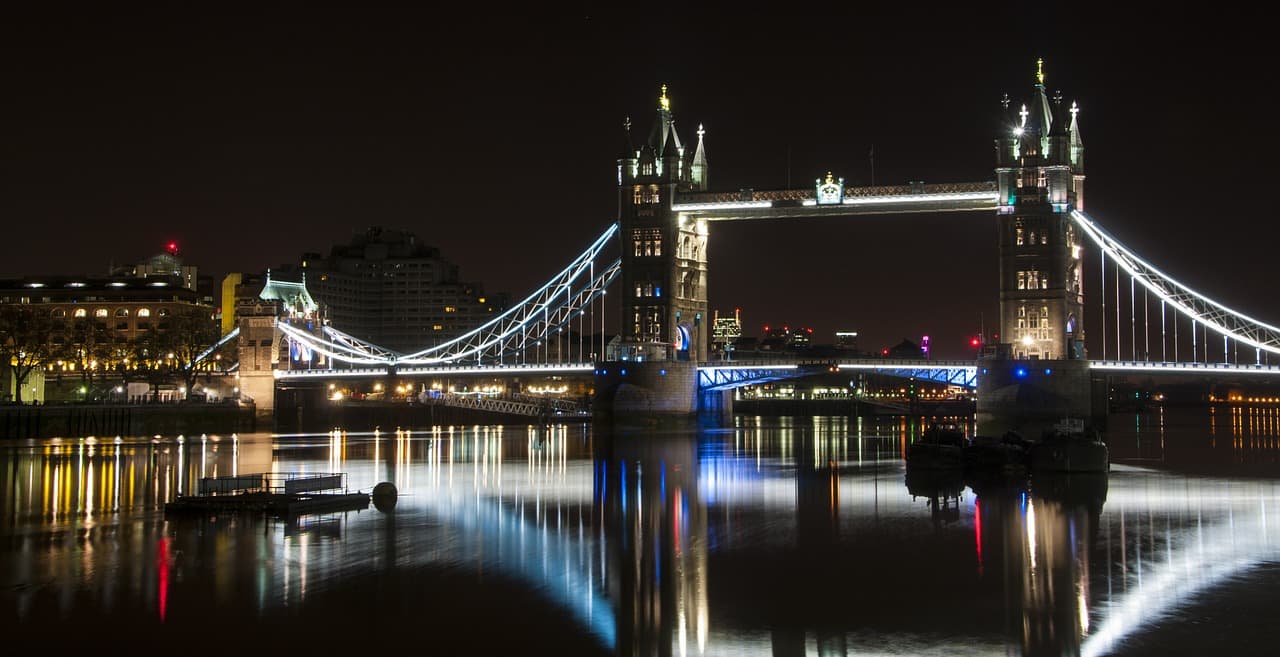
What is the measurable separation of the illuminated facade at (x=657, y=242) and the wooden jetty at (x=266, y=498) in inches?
2261

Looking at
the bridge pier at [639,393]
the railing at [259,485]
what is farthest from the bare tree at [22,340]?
the railing at [259,485]

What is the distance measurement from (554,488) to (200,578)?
17.9 meters

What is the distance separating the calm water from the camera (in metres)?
17.2

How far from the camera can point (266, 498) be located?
29859 mm

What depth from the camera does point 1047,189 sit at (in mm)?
79688

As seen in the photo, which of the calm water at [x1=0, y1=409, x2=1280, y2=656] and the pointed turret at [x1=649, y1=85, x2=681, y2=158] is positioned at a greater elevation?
the pointed turret at [x1=649, y1=85, x2=681, y2=158]

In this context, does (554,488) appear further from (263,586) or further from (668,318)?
(668,318)

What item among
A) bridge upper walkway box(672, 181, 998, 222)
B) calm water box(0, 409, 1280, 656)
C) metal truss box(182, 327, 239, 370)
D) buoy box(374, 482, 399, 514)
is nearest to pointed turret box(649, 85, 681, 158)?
bridge upper walkway box(672, 181, 998, 222)

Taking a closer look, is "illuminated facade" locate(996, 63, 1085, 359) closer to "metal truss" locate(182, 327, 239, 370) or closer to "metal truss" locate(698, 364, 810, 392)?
"metal truss" locate(698, 364, 810, 392)

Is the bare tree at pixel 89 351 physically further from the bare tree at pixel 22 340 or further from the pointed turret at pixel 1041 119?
the pointed turret at pixel 1041 119

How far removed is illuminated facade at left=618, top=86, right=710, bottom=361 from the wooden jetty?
57440 mm

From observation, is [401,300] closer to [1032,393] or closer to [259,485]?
[1032,393]

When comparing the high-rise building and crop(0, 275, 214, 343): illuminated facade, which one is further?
the high-rise building

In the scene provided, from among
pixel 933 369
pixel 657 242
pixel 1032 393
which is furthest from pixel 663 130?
pixel 1032 393
